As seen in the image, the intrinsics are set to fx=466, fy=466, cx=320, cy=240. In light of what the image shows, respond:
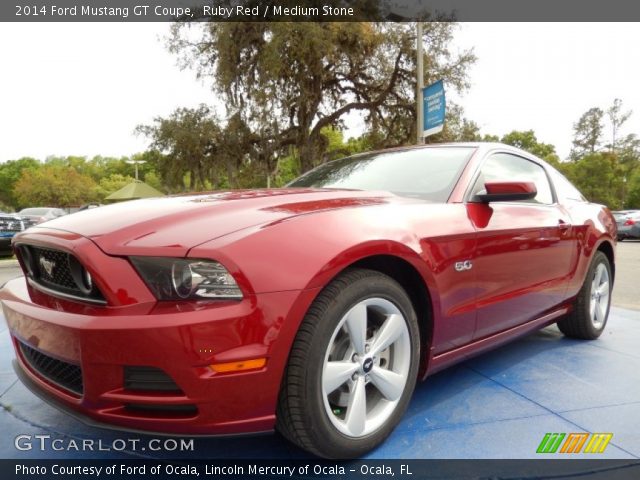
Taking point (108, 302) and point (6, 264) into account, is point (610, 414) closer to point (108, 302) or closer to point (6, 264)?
point (108, 302)

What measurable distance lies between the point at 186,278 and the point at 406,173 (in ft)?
5.24

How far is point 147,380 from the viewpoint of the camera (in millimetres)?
1529

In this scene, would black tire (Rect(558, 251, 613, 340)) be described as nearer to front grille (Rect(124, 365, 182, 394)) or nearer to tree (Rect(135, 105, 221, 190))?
front grille (Rect(124, 365, 182, 394))

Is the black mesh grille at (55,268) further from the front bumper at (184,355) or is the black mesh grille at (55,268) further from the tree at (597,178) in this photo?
the tree at (597,178)

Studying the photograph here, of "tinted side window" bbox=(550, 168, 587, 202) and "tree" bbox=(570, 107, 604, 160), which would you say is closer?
"tinted side window" bbox=(550, 168, 587, 202)

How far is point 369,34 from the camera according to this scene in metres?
14.4

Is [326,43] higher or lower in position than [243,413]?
higher

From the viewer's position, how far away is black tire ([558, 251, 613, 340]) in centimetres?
341

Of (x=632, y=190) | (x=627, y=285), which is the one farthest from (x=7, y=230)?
(x=632, y=190)

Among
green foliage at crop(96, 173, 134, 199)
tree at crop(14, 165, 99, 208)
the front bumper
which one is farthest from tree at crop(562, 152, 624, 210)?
green foliage at crop(96, 173, 134, 199)

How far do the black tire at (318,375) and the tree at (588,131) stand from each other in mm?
54898

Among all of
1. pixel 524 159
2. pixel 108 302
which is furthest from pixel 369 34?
pixel 108 302

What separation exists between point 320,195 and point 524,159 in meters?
1.80

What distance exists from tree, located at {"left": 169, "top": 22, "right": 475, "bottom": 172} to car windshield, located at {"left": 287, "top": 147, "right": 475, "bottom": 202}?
1155 cm
